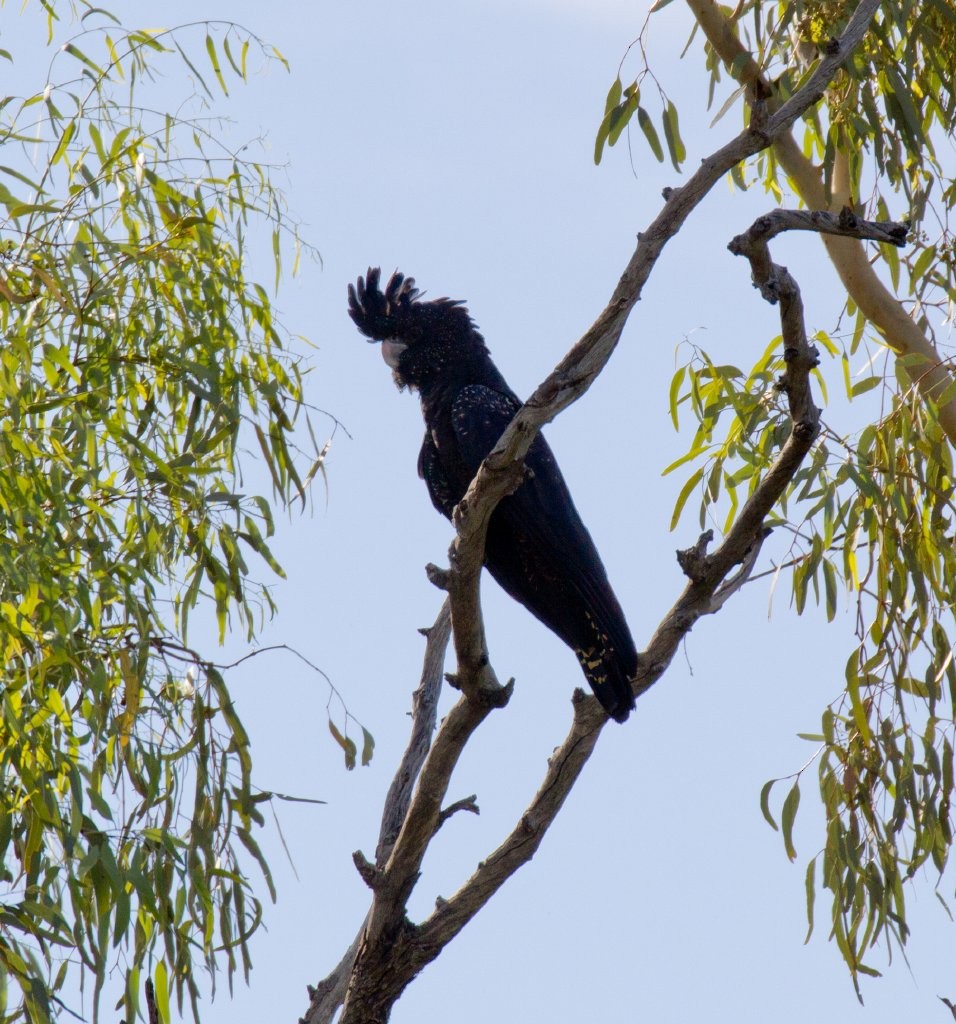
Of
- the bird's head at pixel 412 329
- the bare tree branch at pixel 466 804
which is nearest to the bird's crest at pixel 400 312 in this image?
the bird's head at pixel 412 329

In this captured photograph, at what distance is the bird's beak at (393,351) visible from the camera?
411 centimetres

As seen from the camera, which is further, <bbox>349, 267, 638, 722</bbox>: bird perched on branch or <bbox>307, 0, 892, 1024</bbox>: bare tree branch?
<bbox>349, 267, 638, 722</bbox>: bird perched on branch

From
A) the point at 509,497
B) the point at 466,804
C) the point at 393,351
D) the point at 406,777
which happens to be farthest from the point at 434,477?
the point at 466,804

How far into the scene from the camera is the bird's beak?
4.11 m

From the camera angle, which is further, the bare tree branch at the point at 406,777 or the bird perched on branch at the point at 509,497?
the bird perched on branch at the point at 509,497

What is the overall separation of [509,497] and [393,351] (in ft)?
2.51

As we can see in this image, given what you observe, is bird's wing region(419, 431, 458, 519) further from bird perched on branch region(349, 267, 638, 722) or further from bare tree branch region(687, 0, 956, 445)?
bare tree branch region(687, 0, 956, 445)

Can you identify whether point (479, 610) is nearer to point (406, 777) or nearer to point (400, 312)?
point (406, 777)

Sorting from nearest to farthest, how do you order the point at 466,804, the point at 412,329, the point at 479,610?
the point at 479,610 < the point at 466,804 < the point at 412,329

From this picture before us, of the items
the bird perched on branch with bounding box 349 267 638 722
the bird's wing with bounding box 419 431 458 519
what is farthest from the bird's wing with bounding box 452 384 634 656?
the bird's wing with bounding box 419 431 458 519

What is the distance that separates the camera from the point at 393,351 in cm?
412

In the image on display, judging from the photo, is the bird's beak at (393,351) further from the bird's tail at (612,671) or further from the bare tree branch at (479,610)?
the bare tree branch at (479,610)

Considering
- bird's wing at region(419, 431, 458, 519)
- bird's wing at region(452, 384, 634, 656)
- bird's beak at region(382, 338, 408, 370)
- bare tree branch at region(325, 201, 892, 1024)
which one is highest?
bird's beak at region(382, 338, 408, 370)

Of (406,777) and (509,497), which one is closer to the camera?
(406,777)
